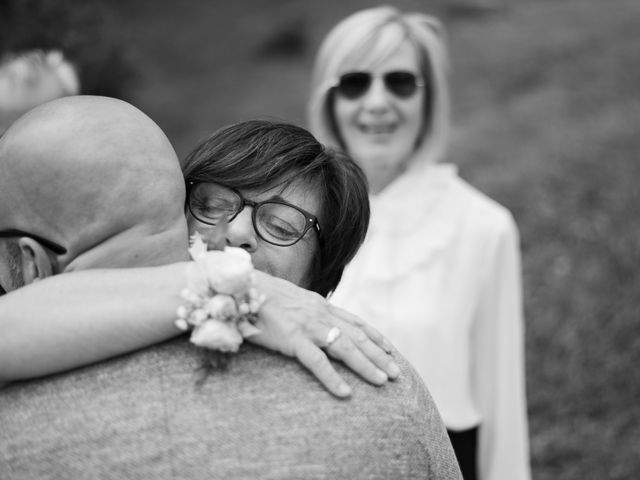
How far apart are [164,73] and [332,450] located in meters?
11.7

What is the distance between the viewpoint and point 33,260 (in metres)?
1.54

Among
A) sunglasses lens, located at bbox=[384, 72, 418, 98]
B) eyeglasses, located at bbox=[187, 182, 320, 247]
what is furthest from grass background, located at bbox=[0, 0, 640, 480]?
eyeglasses, located at bbox=[187, 182, 320, 247]

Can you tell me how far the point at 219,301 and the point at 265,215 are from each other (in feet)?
2.32

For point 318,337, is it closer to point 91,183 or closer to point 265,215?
point 91,183

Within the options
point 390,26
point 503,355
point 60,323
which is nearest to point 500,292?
point 503,355

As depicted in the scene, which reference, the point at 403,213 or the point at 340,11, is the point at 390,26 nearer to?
the point at 403,213

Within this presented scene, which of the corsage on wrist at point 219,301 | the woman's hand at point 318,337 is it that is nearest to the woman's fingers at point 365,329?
the woman's hand at point 318,337

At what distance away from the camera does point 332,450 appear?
4.67 feet

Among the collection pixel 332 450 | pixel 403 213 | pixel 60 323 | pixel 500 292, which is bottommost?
pixel 500 292

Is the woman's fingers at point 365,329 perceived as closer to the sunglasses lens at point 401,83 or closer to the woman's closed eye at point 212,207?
the woman's closed eye at point 212,207

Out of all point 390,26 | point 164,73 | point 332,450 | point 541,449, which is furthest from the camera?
point 164,73

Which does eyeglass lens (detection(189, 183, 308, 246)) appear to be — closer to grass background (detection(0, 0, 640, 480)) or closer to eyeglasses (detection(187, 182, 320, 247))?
eyeglasses (detection(187, 182, 320, 247))

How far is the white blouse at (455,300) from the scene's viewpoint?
377cm

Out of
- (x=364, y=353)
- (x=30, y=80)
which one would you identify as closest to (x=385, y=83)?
(x=30, y=80)
